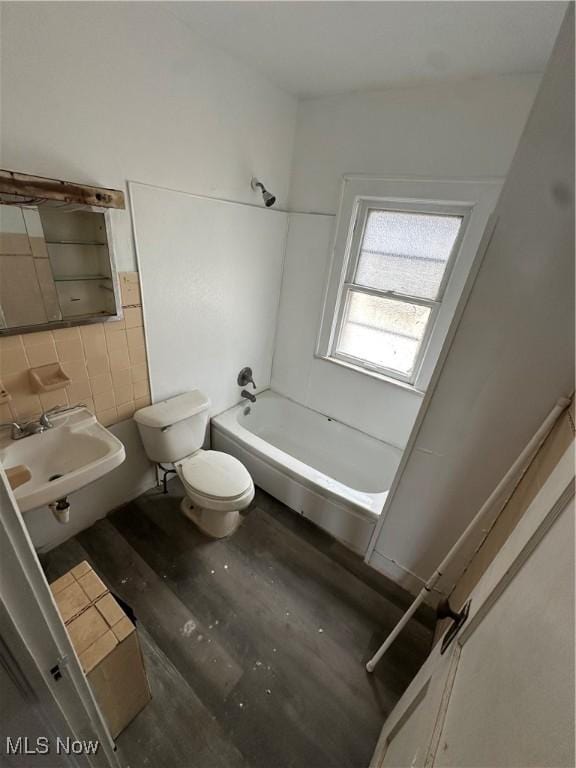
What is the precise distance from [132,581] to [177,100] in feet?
7.36

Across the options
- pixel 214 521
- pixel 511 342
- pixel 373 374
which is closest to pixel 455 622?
Answer: pixel 511 342

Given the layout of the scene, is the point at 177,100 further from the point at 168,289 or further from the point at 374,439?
the point at 374,439

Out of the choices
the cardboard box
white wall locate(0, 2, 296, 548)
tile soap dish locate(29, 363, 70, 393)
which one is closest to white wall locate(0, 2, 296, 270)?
white wall locate(0, 2, 296, 548)

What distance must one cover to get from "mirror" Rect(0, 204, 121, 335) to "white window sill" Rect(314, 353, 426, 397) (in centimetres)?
140

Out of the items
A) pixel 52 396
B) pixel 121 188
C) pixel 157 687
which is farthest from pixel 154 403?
pixel 157 687

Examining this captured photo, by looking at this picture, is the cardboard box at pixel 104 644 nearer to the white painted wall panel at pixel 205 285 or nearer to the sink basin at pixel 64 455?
the sink basin at pixel 64 455

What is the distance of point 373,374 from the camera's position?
84.4 inches

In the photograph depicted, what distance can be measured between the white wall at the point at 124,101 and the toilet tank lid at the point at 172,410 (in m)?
0.75

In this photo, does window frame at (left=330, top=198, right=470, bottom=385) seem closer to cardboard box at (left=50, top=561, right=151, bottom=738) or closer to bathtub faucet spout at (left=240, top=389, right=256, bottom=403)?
bathtub faucet spout at (left=240, top=389, right=256, bottom=403)

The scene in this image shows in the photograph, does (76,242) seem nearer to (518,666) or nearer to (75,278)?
(75,278)

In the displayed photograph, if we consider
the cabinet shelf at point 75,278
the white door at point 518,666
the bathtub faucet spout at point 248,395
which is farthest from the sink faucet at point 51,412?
the white door at point 518,666

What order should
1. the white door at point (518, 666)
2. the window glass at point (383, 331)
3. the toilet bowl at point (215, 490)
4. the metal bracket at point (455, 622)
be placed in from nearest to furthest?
1. the white door at point (518, 666)
2. the metal bracket at point (455, 622)
3. the toilet bowl at point (215, 490)
4. the window glass at point (383, 331)

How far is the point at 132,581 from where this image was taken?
153cm

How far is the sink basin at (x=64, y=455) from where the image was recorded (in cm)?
113
